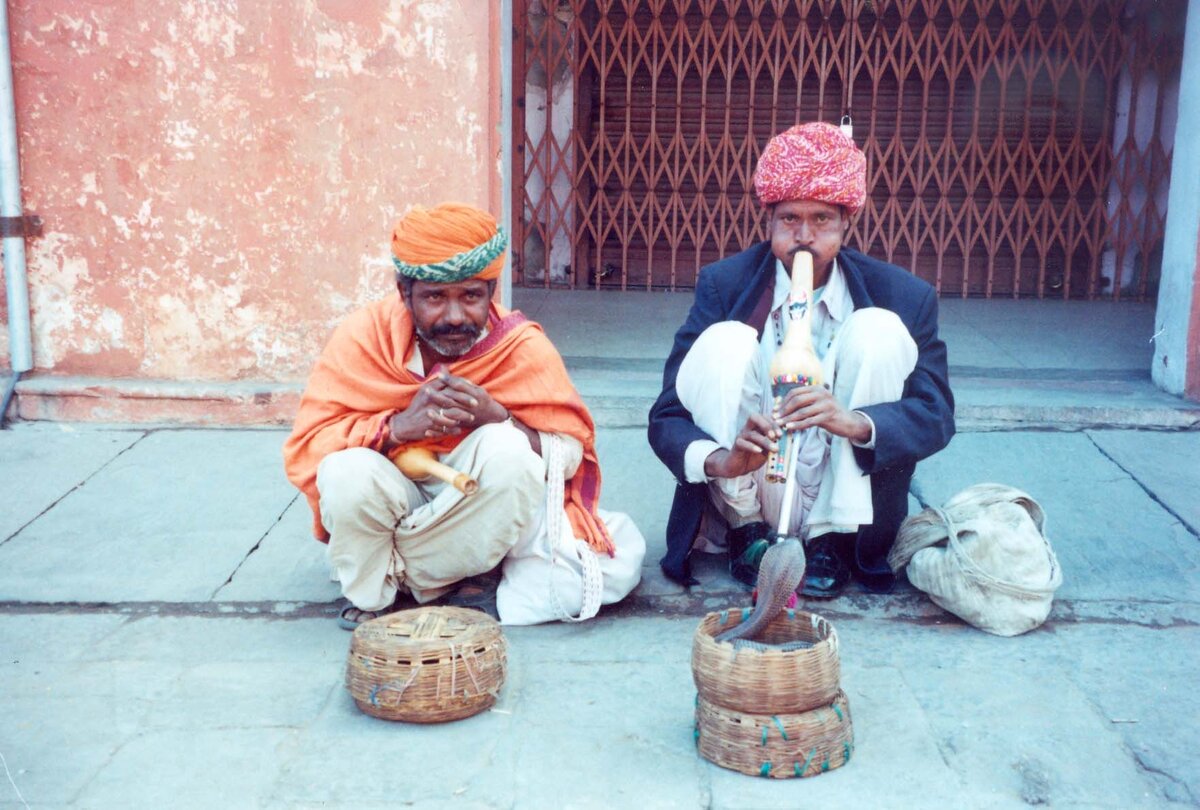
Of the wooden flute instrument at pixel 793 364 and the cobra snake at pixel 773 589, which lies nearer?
the cobra snake at pixel 773 589

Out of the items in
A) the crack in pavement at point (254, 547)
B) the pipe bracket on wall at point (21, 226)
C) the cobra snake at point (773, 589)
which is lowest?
the crack in pavement at point (254, 547)

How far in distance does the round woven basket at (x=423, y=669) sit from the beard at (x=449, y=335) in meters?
0.67

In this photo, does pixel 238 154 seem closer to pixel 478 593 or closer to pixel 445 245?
pixel 445 245

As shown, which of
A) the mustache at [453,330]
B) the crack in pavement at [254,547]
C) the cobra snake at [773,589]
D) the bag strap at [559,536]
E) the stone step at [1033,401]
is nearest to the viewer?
the cobra snake at [773,589]

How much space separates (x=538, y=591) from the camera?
298 cm

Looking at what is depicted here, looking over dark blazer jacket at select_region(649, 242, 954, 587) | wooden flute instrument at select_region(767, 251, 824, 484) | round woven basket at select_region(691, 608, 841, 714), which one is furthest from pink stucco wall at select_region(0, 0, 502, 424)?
round woven basket at select_region(691, 608, 841, 714)

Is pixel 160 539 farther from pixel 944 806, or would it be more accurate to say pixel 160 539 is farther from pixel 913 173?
pixel 913 173

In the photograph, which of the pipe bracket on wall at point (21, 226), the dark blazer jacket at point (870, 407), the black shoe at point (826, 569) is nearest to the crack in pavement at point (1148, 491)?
the dark blazer jacket at point (870, 407)

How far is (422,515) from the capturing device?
2.86 meters

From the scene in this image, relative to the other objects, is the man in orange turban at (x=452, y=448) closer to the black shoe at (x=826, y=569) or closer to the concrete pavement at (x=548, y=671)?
the concrete pavement at (x=548, y=671)

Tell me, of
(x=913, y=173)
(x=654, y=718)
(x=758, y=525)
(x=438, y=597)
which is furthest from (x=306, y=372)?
(x=913, y=173)

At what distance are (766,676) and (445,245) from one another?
1145 millimetres

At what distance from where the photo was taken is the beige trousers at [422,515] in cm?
278

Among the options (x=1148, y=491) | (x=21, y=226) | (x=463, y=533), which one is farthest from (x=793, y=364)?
(x=21, y=226)
